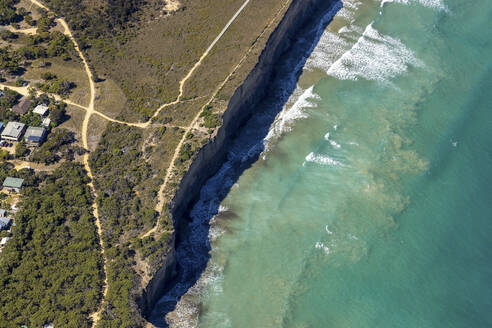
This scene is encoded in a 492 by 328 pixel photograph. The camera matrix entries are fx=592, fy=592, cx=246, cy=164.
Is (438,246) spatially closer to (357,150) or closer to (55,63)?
(357,150)

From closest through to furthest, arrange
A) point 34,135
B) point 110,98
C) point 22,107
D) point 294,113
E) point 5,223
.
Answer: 1. point 5,223
2. point 34,135
3. point 22,107
4. point 110,98
5. point 294,113

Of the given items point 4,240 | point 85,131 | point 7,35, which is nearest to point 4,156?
point 85,131

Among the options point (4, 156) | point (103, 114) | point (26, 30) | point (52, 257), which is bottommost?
point (52, 257)

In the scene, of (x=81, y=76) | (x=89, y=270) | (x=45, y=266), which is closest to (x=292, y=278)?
(x=89, y=270)

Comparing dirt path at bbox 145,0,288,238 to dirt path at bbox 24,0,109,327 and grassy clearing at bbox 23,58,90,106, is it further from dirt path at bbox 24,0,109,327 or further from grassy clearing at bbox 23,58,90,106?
grassy clearing at bbox 23,58,90,106

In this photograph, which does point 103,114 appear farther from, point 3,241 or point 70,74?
point 3,241

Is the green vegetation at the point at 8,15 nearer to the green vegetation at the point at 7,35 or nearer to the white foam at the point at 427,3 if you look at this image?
the green vegetation at the point at 7,35

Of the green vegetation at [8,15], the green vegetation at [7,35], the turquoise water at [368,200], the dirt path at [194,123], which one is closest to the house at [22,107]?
the green vegetation at [7,35]
